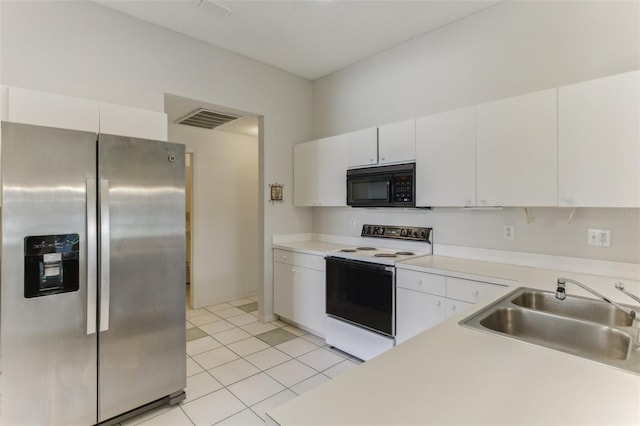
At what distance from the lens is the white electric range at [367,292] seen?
105 inches

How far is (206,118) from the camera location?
13.2ft

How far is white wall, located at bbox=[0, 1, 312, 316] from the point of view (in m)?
2.34

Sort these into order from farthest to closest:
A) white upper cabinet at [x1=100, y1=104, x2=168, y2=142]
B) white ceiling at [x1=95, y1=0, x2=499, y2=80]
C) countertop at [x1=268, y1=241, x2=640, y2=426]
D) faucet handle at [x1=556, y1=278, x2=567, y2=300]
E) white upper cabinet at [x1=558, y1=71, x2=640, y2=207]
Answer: white ceiling at [x1=95, y1=0, x2=499, y2=80], white upper cabinet at [x1=100, y1=104, x2=168, y2=142], white upper cabinet at [x1=558, y1=71, x2=640, y2=207], faucet handle at [x1=556, y1=278, x2=567, y2=300], countertop at [x1=268, y1=241, x2=640, y2=426]

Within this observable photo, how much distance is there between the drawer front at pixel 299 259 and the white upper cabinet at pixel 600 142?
6.69 ft

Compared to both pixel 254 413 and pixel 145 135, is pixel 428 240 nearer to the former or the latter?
pixel 254 413

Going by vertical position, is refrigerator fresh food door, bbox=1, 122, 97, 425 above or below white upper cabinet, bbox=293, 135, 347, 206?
below

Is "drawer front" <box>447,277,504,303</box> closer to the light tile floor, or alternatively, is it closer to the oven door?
the oven door

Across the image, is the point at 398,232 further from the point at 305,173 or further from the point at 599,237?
the point at 599,237

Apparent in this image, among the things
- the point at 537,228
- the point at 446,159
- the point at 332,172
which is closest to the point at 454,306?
the point at 537,228

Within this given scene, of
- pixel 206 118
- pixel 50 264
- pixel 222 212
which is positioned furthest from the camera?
pixel 222 212

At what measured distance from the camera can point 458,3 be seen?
261cm

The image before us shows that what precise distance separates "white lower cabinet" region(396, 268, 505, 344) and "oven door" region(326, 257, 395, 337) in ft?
0.26

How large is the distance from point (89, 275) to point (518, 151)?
283cm

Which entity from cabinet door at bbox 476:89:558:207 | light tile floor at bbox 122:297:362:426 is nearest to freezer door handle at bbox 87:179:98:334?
light tile floor at bbox 122:297:362:426
